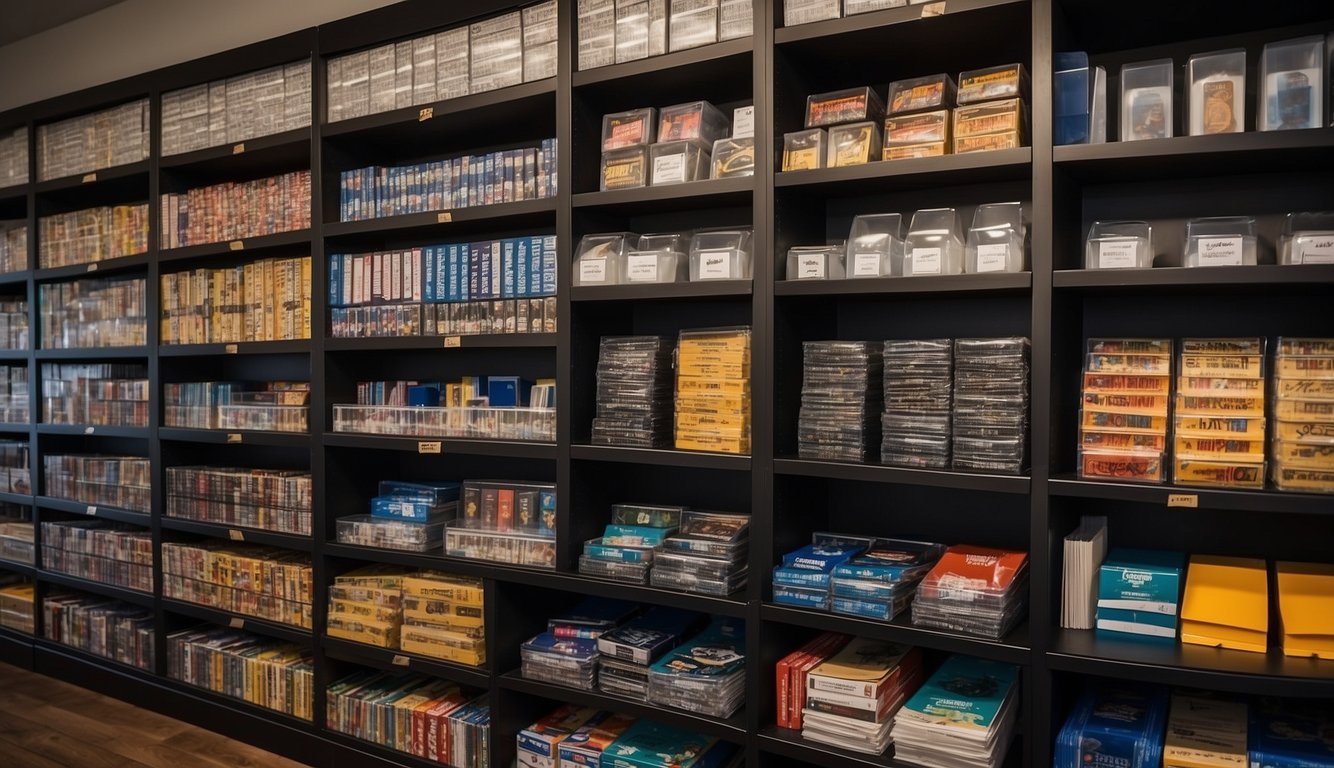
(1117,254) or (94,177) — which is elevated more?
(94,177)

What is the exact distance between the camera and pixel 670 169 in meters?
2.42

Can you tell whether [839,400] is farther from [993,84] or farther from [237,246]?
[237,246]

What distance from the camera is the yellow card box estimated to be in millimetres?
1799

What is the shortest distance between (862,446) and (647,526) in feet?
2.47

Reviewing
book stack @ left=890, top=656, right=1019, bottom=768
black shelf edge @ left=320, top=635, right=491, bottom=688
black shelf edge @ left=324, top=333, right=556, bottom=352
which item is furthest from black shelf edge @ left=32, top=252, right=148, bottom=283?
book stack @ left=890, top=656, right=1019, bottom=768

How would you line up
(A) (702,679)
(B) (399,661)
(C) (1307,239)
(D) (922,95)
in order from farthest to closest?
1. (B) (399,661)
2. (A) (702,679)
3. (D) (922,95)
4. (C) (1307,239)

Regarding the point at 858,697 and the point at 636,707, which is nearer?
the point at 858,697

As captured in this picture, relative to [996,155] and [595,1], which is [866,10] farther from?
[595,1]

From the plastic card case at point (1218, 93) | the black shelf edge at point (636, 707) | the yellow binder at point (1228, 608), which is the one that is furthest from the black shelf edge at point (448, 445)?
the plastic card case at point (1218, 93)

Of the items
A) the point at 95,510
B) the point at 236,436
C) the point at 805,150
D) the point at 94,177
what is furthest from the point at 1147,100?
the point at 95,510

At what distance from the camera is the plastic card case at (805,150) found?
2221mm

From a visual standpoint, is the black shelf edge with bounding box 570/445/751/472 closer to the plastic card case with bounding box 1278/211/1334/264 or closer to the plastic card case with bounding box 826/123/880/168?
the plastic card case with bounding box 826/123/880/168

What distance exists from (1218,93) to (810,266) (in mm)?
970

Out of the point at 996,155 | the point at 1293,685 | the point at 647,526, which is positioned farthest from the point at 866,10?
the point at 1293,685
